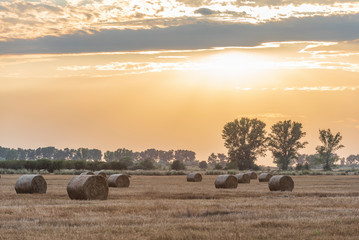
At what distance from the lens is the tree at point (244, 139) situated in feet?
451

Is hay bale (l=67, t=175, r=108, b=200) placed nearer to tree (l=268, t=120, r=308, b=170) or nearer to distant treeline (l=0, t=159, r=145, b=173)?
distant treeline (l=0, t=159, r=145, b=173)

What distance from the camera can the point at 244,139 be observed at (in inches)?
5482

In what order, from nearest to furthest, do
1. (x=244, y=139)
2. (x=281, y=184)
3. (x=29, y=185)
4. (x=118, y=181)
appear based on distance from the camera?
(x=29, y=185), (x=281, y=184), (x=118, y=181), (x=244, y=139)

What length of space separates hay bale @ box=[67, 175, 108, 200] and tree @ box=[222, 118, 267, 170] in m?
109

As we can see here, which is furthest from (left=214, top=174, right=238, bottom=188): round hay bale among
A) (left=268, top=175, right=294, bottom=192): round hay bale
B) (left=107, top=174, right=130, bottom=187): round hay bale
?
(left=107, top=174, right=130, bottom=187): round hay bale

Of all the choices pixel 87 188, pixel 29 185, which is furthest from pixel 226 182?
pixel 87 188

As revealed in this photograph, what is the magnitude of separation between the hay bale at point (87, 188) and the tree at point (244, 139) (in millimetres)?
109331

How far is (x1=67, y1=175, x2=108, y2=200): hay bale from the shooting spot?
92.2ft

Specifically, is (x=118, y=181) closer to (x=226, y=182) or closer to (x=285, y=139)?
(x=226, y=182)

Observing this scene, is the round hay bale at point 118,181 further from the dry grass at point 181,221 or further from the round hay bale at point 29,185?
the dry grass at point 181,221

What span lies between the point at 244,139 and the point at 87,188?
112944 mm

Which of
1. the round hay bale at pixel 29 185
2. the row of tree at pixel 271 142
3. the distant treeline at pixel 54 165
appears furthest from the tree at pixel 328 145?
the round hay bale at pixel 29 185

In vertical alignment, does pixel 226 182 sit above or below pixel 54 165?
below

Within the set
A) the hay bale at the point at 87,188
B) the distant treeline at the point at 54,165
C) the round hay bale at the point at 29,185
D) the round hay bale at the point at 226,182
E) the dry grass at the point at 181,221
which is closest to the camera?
the dry grass at the point at 181,221
